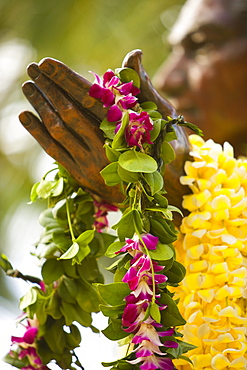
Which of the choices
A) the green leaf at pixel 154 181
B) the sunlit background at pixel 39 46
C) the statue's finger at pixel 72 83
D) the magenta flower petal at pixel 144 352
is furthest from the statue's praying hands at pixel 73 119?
the sunlit background at pixel 39 46

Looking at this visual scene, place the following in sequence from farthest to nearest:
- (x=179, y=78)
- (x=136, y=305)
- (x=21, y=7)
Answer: (x=21, y=7), (x=179, y=78), (x=136, y=305)

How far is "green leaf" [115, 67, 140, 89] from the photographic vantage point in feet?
1.97

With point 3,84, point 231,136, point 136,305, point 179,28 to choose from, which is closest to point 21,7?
point 3,84

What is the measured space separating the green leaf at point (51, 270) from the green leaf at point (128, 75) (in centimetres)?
23

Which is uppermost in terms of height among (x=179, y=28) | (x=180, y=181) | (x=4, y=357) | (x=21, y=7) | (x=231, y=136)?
(x=21, y=7)

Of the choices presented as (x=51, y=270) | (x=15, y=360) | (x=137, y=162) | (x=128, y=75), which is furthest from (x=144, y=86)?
(x=15, y=360)

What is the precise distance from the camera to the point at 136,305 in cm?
50

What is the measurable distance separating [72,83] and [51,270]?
0.22m

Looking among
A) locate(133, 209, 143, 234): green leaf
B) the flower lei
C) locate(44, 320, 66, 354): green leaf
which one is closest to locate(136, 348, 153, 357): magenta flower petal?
the flower lei

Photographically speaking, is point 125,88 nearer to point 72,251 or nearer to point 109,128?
point 109,128

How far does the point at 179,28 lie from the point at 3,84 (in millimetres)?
1347

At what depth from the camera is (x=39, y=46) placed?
264cm

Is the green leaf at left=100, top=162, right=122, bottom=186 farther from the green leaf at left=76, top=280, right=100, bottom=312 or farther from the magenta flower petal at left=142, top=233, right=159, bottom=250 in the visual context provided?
the green leaf at left=76, top=280, right=100, bottom=312

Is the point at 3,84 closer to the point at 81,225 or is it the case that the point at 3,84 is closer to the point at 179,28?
the point at 179,28
